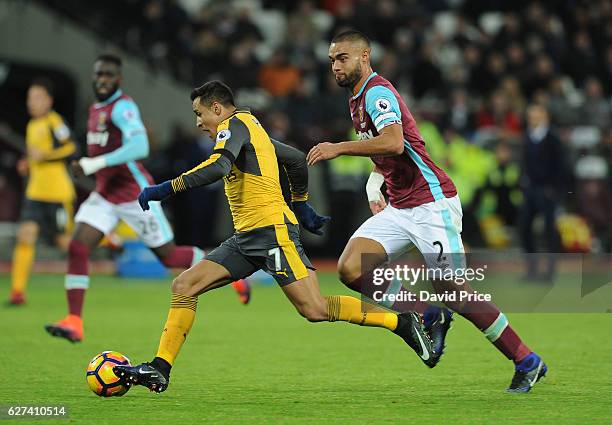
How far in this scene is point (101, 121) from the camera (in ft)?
34.6

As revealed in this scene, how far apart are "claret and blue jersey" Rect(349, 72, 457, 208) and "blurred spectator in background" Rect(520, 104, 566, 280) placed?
26.0 feet

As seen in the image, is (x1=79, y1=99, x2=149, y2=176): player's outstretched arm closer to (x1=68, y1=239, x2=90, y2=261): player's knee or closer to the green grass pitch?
(x1=68, y1=239, x2=90, y2=261): player's knee

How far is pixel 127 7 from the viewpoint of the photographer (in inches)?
827

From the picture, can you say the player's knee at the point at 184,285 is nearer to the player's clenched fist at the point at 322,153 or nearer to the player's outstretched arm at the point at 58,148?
the player's clenched fist at the point at 322,153

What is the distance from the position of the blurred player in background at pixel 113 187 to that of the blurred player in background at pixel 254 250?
9.02 feet

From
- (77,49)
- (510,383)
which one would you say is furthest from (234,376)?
(77,49)

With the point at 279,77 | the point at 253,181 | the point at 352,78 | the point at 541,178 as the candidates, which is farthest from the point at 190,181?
the point at 279,77

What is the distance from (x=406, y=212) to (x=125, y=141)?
3320 mm

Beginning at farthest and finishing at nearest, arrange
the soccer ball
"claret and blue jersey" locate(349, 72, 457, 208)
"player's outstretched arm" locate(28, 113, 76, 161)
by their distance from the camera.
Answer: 1. "player's outstretched arm" locate(28, 113, 76, 161)
2. "claret and blue jersey" locate(349, 72, 457, 208)
3. the soccer ball

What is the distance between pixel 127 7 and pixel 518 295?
983 cm

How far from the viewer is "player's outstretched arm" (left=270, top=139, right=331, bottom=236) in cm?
786

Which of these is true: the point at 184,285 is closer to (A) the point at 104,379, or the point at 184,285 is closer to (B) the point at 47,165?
(A) the point at 104,379

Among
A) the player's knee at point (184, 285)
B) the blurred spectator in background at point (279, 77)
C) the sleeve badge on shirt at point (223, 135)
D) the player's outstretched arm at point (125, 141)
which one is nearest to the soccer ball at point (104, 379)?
the player's knee at point (184, 285)

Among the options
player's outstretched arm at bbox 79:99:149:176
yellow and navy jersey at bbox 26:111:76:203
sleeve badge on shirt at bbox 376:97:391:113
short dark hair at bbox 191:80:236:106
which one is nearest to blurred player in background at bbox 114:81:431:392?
short dark hair at bbox 191:80:236:106
